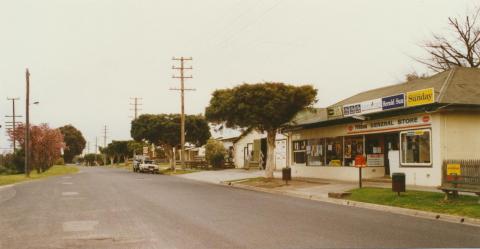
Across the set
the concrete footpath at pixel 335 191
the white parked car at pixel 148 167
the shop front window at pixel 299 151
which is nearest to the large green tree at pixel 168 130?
the white parked car at pixel 148 167

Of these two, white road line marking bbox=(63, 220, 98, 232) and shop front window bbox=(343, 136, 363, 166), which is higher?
shop front window bbox=(343, 136, 363, 166)

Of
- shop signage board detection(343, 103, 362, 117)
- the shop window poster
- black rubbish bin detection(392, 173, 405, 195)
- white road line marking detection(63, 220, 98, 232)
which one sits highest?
shop signage board detection(343, 103, 362, 117)

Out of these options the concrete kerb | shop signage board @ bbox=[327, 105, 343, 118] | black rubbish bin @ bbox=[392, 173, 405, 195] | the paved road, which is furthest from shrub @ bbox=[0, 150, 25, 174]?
black rubbish bin @ bbox=[392, 173, 405, 195]

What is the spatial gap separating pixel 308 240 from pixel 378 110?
52.5ft

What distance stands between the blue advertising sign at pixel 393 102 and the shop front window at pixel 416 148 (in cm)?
136

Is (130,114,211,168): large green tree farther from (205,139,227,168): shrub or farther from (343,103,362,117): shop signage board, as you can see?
(343,103,362,117): shop signage board

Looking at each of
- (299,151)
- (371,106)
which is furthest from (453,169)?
(299,151)

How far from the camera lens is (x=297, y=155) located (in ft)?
117

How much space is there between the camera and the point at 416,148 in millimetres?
24031

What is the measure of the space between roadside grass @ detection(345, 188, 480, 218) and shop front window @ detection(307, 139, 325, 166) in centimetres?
1083

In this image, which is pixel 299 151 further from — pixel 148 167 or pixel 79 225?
pixel 148 167

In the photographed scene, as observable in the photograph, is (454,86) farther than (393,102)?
Yes

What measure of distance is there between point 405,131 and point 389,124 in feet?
4.24

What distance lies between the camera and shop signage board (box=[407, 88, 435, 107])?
72.0 ft
